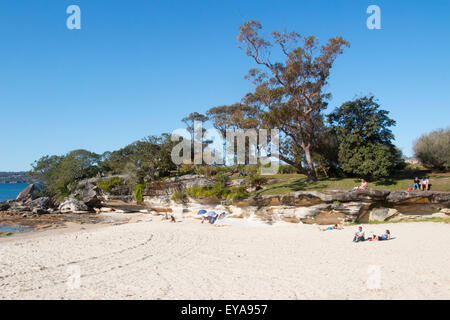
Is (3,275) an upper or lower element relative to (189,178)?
lower

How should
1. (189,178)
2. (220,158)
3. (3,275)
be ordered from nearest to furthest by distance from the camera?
(3,275), (189,178), (220,158)

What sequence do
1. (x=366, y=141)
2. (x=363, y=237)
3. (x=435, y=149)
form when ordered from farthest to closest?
(x=435, y=149) < (x=366, y=141) < (x=363, y=237)

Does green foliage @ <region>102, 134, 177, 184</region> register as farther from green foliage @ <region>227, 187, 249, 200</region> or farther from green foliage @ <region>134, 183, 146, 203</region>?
green foliage @ <region>227, 187, 249, 200</region>

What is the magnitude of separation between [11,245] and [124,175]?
18209 millimetres

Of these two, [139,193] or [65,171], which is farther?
[65,171]

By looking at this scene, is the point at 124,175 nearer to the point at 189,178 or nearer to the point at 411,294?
the point at 189,178

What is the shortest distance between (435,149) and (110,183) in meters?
36.7

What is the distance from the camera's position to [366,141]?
80.8 ft

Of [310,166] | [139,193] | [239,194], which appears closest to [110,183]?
[139,193]

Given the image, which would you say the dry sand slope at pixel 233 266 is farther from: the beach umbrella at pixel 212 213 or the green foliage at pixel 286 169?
the green foliage at pixel 286 169

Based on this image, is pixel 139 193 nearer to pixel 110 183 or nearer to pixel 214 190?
pixel 110 183

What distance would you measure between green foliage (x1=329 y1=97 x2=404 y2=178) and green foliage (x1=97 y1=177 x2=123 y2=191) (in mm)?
26136
